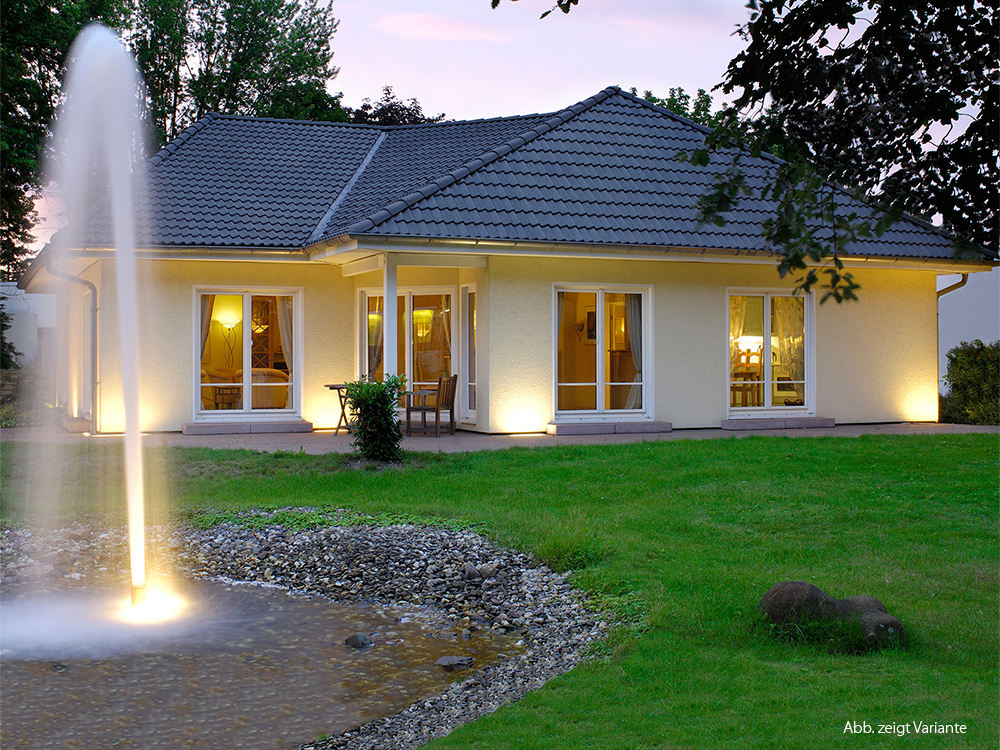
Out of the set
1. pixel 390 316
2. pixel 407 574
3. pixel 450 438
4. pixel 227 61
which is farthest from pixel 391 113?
pixel 407 574

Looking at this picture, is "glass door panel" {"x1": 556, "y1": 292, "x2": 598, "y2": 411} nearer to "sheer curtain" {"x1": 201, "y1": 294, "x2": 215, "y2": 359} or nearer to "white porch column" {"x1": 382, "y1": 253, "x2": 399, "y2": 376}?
"white porch column" {"x1": 382, "y1": 253, "x2": 399, "y2": 376}

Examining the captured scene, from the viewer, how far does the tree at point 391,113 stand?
3856 centimetres

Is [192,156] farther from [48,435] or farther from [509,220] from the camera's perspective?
[509,220]

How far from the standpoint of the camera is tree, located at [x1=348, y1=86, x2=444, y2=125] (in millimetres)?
38562

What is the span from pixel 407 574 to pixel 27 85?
20844 mm

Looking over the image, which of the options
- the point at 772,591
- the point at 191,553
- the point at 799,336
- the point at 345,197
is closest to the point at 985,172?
the point at 772,591

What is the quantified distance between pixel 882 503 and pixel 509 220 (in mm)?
7524

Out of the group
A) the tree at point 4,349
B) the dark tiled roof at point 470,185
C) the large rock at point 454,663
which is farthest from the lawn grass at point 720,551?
the tree at point 4,349

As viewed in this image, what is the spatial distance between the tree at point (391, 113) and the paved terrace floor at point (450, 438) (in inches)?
937

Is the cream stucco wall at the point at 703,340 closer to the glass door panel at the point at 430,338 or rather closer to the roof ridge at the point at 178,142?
the glass door panel at the point at 430,338

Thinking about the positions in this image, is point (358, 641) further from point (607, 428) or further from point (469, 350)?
point (469, 350)

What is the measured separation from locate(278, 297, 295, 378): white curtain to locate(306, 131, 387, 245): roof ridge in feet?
4.24

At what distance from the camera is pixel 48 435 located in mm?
16078

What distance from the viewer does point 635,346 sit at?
16.6 m
